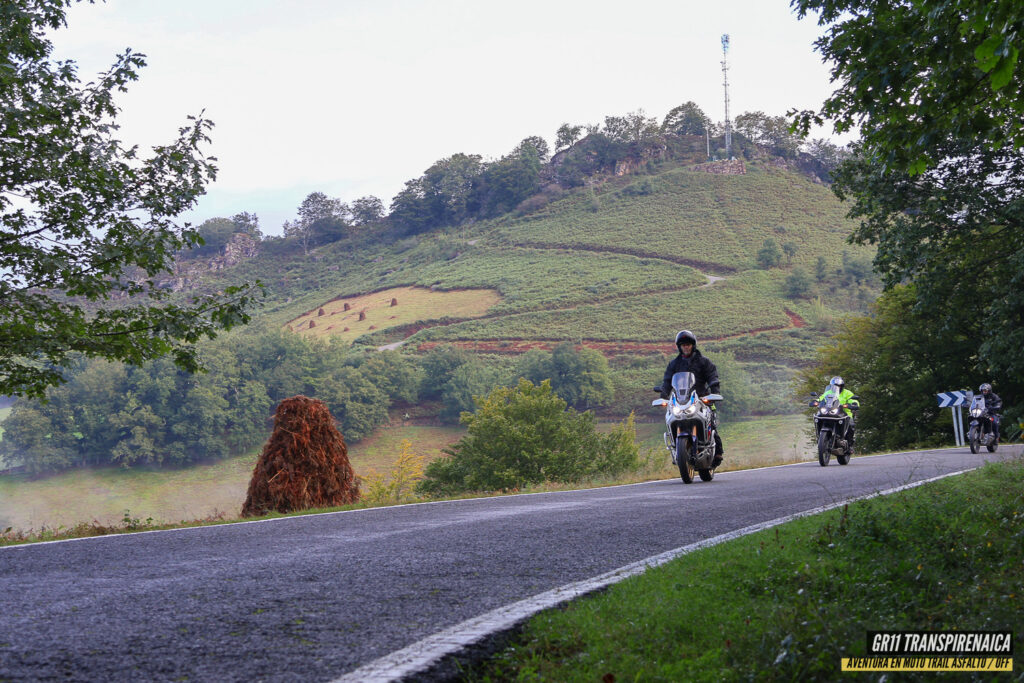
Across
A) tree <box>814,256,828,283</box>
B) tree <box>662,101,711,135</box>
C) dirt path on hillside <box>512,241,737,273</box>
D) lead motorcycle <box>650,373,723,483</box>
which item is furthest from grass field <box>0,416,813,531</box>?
tree <box>662,101,711,135</box>

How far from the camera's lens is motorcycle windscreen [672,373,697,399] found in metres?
12.3

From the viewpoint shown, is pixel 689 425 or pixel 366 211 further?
pixel 366 211

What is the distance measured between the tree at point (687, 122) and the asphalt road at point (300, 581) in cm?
18793

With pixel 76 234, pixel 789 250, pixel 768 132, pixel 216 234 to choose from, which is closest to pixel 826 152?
pixel 768 132

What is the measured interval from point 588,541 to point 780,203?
145 meters

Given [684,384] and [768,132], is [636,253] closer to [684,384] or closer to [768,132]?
[768,132]

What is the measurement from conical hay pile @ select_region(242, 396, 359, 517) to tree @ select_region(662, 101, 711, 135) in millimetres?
181751

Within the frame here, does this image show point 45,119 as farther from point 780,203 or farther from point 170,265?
point 780,203

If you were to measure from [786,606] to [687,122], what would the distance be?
642 ft

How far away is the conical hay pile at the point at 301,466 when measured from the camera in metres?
14.4

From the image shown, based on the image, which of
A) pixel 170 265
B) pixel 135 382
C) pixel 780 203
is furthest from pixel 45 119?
pixel 780 203

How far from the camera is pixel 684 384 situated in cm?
1234

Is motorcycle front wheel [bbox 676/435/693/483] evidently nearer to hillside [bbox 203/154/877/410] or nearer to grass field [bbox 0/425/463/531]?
grass field [bbox 0/425/463/531]

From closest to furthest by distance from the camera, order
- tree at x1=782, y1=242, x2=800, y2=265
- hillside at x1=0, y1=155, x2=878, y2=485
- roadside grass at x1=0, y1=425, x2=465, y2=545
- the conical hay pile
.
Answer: the conical hay pile, roadside grass at x1=0, y1=425, x2=465, y2=545, hillside at x1=0, y1=155, x2=878, y2=485, tree at x1=782, y1=242, x2=800, y2=265
